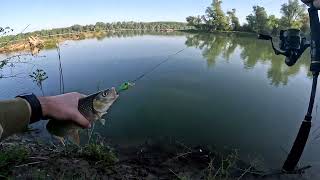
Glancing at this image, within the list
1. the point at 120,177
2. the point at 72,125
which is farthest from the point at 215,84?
the point at 72,125

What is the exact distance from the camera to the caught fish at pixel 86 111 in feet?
5.27

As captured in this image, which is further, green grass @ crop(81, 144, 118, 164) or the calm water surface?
the calm water surface

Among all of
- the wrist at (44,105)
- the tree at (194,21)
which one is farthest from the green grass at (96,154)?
the tree at (194,21)

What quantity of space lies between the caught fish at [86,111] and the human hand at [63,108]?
3cm

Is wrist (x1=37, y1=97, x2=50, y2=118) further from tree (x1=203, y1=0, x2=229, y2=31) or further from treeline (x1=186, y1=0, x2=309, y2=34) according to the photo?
tree (x1=203, y1=0, x2=229, y2=31)

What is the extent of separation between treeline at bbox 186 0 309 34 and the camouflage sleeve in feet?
112

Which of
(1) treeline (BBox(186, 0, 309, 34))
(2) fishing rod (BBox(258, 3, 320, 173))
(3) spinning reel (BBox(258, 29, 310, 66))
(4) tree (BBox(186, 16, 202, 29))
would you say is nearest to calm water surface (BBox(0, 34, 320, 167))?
(2) fishing rod (BBox(258, 3, 320, 173))

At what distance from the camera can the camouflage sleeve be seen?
143cm

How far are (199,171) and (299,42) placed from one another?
8.10 ft

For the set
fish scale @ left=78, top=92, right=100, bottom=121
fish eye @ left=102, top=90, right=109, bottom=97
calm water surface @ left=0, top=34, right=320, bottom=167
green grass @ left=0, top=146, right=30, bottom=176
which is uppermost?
fish eye @ left=102, top=90, right=109, bottom=97

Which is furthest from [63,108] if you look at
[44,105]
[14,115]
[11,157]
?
[11,157]

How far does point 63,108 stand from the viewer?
1.56m

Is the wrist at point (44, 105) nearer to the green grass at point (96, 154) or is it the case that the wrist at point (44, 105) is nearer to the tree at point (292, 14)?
the green grass at point (96, 154)

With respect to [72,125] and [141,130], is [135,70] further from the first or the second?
[72,125]
